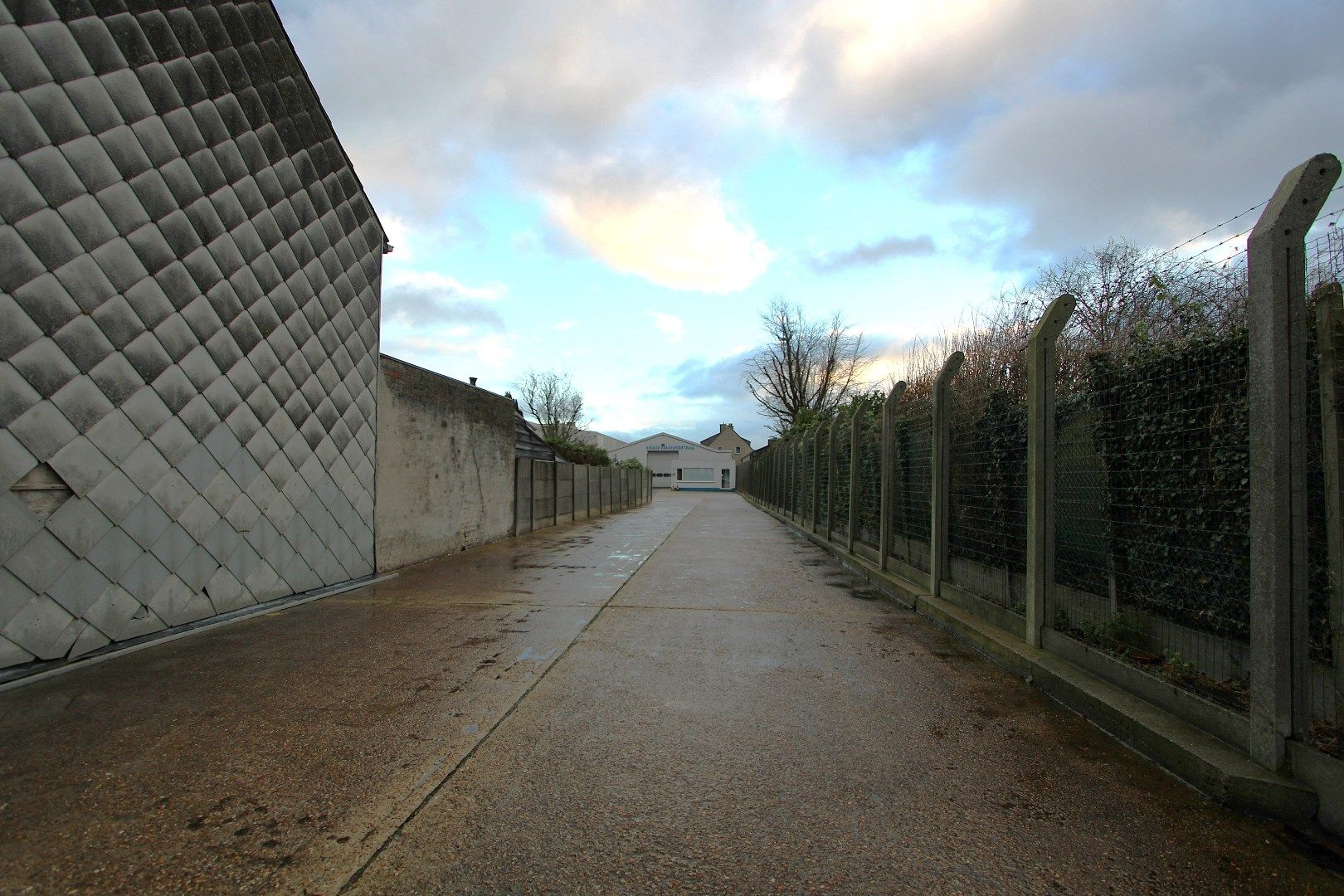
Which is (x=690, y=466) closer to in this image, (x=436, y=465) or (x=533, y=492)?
(x=533, y=492)

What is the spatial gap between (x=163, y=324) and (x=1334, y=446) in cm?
626

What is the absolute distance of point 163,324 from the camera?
4.64m

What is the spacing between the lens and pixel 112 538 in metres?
4.30

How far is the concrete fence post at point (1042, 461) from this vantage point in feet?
13.1

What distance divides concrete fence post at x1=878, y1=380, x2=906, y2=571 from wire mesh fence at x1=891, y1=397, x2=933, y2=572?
0.05 feet

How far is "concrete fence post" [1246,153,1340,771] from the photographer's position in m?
2.40

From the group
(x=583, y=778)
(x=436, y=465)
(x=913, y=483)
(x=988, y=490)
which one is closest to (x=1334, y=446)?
(x=988, y=490)

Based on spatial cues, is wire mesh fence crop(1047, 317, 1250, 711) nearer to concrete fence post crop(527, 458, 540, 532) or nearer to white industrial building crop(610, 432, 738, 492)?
concrete fence post crop(527, 458, 540, 532)

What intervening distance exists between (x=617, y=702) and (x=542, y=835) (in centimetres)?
127

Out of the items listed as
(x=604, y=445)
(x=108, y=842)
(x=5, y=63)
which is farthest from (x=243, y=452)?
(x=604, y=445)

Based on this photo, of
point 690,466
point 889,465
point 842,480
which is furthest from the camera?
point 690,466

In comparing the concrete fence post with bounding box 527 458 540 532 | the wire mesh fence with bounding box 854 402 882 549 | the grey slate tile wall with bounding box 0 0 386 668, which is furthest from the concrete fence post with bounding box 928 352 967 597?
the concrete fence post with bounding box 527 458 540 532

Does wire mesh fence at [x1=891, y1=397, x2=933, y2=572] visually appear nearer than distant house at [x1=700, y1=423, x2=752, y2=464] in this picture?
Yes

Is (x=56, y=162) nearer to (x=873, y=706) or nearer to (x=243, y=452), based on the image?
(x=243, y=452)
